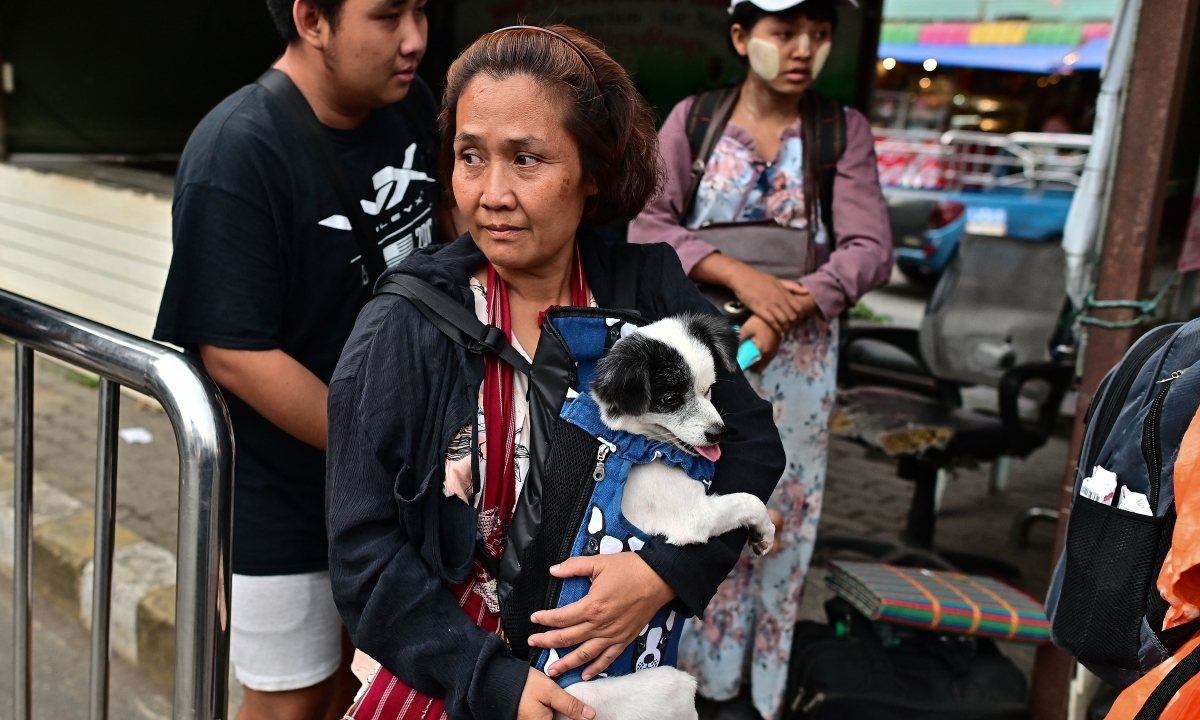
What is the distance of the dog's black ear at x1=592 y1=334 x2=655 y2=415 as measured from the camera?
1.48 metres

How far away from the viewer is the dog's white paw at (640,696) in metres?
1.48

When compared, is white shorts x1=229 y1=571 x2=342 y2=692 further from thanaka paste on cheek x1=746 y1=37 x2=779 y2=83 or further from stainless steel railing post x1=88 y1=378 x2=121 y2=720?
thanaka paste on cheek x1=746 y1=37 x2=779 y2=83

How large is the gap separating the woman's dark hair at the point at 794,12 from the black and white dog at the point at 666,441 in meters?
1.45

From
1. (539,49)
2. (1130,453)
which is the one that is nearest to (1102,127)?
(1130,453)

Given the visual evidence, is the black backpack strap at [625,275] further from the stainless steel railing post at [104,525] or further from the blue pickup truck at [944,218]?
the blue pickup truck at [944,218]

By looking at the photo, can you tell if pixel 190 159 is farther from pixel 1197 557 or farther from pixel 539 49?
pixel 1197 557

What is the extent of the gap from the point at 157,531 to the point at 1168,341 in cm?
431

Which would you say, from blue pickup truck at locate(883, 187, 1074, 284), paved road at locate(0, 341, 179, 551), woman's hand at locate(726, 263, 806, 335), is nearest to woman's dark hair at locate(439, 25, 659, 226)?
woman's hand at locate(726, 263, 806, 335)


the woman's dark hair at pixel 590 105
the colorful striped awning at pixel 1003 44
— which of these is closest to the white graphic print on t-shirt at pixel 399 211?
the woman's dark hair at pixel 590 105

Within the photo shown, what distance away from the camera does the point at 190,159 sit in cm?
196

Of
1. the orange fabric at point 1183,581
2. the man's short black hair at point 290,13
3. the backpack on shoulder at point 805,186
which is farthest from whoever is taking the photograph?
the backpack on shoulder at point 805,186

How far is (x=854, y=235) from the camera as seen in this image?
9.31 feet

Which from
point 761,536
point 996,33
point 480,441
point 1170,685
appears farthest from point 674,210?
point 996,33

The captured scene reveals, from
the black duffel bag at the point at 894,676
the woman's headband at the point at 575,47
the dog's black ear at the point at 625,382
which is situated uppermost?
the woman's headband at the point at 575,47
